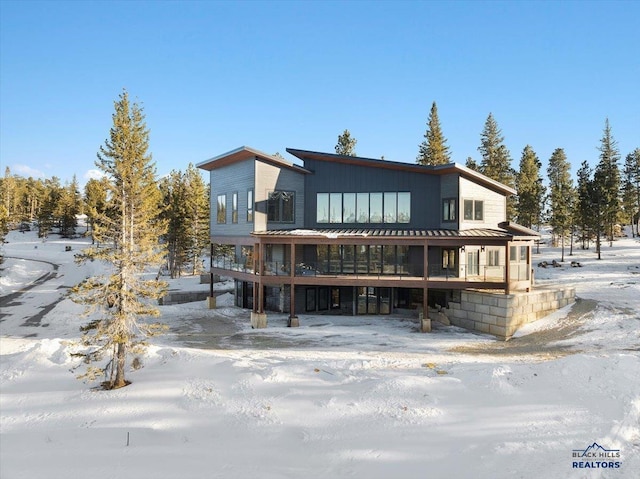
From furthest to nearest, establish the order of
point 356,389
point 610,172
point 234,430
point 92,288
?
point 610,172
point 92,288
point 356,389
point 234,430

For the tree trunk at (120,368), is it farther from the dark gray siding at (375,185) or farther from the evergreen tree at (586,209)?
the evergreen tree at (586,209)

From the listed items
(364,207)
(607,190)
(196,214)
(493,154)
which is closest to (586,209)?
(607,190)

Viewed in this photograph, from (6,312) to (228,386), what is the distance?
83.9 feet

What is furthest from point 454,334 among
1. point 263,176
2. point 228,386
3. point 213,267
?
point 213,267

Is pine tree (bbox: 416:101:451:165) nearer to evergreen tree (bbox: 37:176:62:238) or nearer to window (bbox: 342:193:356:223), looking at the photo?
window (bbox: 342:193:356:223)

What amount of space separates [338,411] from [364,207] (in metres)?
17.5

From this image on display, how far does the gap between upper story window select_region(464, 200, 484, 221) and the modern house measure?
0.21 feet

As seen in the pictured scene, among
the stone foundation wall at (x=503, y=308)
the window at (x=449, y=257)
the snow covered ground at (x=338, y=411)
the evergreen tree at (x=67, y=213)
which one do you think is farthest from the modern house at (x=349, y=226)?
the evergreen tree at (x=67, y=213)

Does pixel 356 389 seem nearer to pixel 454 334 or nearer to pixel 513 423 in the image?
pixel 513 423

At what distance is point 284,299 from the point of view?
26969 millimetres

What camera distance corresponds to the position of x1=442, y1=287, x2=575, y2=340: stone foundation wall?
2039cm

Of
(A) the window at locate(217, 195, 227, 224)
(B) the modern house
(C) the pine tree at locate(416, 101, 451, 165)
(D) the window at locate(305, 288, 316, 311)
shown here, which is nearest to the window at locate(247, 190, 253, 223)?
(B) the modern house

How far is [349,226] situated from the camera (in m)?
27.0

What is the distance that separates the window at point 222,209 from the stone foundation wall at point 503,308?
16.1 meters
